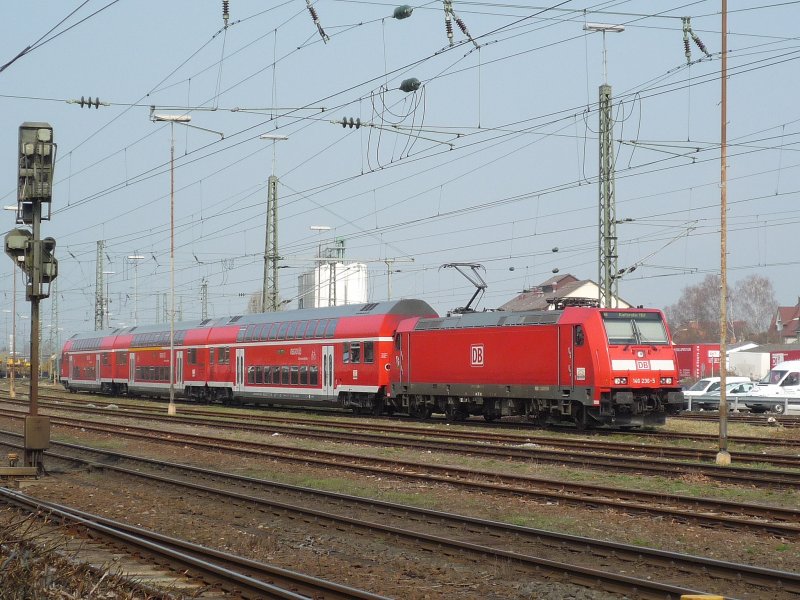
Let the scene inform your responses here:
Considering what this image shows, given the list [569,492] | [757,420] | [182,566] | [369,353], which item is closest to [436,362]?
[369,353]

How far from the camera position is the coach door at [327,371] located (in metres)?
37.3

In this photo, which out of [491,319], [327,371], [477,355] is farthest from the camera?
A: [327,371]

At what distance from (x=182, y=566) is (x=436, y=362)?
21.8 metres

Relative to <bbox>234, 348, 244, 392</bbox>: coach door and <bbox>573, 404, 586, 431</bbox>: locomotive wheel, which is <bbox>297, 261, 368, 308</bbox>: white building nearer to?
<bbox>234, 348, 244, 392</bbox>: coach door

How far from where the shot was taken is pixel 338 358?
3681 cm

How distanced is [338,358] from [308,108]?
12985 mm

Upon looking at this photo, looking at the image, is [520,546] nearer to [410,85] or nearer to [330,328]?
[410,85]

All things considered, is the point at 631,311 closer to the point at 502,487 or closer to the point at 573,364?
the point at 573,364

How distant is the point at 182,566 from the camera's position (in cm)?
1080

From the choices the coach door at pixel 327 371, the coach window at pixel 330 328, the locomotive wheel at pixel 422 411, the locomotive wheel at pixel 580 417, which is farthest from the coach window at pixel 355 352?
the locomotive wheel at pixel 580 417

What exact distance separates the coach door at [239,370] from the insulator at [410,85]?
2213 centimetres

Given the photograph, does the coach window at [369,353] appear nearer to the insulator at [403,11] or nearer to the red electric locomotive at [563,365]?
the red electric locomotive at [563,365]

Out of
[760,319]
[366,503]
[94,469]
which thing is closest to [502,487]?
[366,503]

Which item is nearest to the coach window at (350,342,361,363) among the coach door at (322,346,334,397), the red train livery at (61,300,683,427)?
the red train livery at (61,300,683,427)
